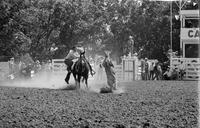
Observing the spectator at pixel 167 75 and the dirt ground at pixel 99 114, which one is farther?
the spectator at pixel 167 75

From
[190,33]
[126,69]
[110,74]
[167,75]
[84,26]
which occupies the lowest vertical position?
[167,75]

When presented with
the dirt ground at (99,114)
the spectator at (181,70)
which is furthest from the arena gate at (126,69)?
the dirt ground at (99,114)

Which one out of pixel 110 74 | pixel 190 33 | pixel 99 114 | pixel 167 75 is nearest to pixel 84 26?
pixel 190 33

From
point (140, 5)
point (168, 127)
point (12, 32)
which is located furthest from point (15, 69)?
point (140, 5)

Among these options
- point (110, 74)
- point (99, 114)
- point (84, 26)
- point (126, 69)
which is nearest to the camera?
point (99, 114)

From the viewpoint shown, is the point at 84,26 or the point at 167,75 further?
the point at 84,26

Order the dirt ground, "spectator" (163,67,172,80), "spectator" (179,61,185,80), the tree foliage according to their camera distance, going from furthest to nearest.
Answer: the tree foliage
"spectator" (179,61,185,80)
"spectator" (163,67,172,80)
the dirt ground

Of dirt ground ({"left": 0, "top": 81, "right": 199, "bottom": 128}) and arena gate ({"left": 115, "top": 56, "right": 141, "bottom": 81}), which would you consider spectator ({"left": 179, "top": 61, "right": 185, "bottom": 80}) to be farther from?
dirt ground ({"left": 0, "top": 81, "right": 199, "bottom": 128})

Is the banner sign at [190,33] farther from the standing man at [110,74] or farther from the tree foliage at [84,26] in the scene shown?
the standing man at [110,74]

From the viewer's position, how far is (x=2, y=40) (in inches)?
1566

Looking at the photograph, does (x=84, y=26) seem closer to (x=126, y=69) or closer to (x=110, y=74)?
(x=126, y=69)

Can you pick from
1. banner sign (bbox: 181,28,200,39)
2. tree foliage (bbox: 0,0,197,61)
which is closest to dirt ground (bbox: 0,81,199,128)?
banner sign (bbox: 181,28,200,39)

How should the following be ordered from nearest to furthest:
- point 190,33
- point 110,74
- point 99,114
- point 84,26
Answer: point 99,114, point 110,74, point 190,33, point 84,26

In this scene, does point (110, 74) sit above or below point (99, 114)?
above
